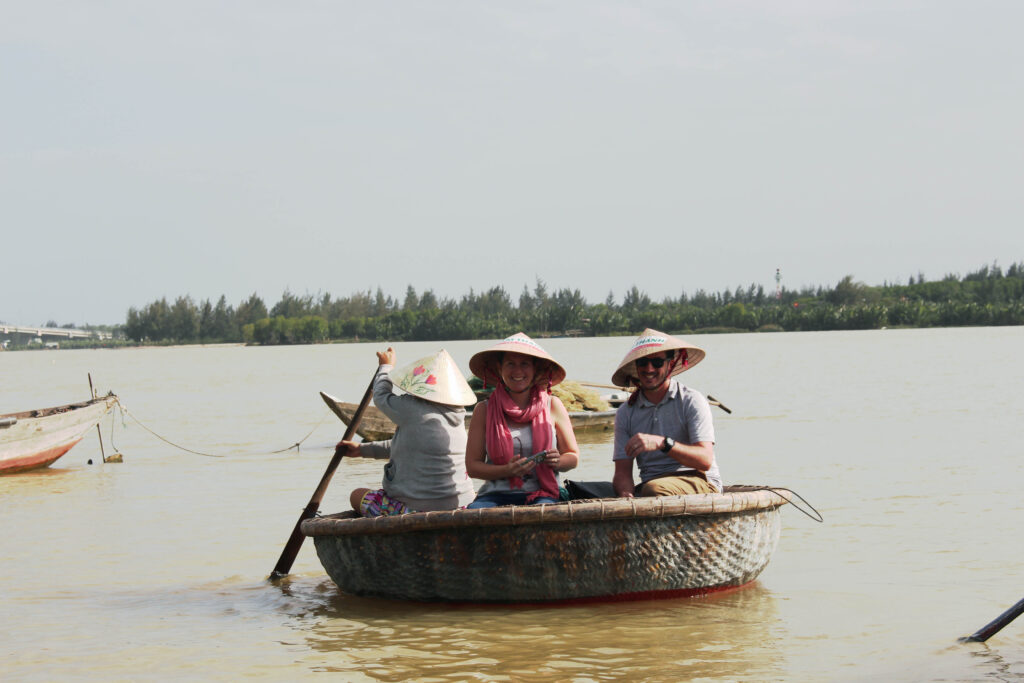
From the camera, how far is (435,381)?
597 centimetres

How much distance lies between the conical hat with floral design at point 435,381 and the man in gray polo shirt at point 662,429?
0.81 m

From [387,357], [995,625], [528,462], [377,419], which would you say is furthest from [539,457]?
[377,419]

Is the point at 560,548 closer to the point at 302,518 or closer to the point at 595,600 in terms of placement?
the point at 595,600

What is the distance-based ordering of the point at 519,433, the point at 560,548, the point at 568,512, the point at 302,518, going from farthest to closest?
the point at 302,518, the point at 519,433, the point at 560,548, the point at 568,512

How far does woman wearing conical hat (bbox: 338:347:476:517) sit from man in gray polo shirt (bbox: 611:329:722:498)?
83 cm

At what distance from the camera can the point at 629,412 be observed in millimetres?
6168

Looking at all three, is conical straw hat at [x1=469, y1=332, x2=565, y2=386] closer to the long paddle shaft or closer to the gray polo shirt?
the gray polo shirt

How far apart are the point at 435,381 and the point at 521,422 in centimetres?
49

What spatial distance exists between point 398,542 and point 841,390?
2141cm

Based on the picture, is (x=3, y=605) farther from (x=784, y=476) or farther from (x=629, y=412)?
(x=784, y=476)

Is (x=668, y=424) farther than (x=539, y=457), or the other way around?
(x=668, y=424)

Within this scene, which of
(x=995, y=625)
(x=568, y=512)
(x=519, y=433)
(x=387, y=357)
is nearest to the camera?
(x=995, y=625)

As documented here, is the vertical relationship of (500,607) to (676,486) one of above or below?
below

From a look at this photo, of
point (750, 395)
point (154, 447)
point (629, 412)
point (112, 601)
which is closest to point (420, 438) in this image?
point (629, 412)
